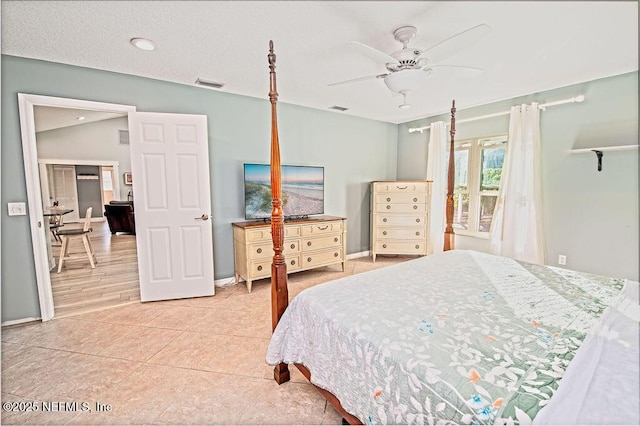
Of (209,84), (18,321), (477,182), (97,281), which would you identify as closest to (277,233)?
(209,84)

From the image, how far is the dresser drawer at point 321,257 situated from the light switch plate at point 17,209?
9.09 feet

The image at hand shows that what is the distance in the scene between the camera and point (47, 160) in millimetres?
6914

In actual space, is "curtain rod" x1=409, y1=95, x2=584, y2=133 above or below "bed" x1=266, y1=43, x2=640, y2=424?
above

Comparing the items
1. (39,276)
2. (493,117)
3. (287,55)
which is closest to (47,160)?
(39,276)

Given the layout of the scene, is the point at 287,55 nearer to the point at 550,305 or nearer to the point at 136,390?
the point at 550,305

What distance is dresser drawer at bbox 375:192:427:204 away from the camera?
14.5 ft

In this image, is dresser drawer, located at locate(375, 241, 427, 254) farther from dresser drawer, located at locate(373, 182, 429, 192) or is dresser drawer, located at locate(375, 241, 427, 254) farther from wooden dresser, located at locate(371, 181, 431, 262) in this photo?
dresser drawer, located at locate(373, 182, 429, 192)

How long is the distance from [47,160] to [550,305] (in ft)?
31.8

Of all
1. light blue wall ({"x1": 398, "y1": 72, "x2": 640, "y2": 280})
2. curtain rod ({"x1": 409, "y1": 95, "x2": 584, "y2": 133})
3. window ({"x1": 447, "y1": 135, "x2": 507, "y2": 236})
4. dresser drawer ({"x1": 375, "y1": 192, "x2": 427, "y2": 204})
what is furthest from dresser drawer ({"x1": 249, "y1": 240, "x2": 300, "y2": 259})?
light blue wall ({"x1": 398, "y1": 72, "x2": 640, "y2": 280})

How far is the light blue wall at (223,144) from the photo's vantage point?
8.17 ft

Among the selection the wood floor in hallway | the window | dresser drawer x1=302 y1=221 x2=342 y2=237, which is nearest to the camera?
the wood floor in hallway

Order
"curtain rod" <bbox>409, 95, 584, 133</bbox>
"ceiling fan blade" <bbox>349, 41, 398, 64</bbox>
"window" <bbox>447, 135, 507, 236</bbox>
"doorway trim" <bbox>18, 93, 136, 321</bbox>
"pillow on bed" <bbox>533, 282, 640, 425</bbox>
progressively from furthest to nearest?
"window" <bbox>447, 135, 507, 236</bbox> → "curtain rod" <bbox>409, 95, 584, 133</bbox> → "doorway trim" <bbox>18, 93, 136, 321</bbox> → "ceiling fan blade" <bbox>349, 41, 398, 64</bbox> → "pillow on bed" <bbox>533, 282, 640, 425</bbox>

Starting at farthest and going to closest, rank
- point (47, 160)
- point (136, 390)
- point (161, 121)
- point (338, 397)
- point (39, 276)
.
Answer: point (47, 160)
point (161, 121)
point (39, 276)
point (136, 390)
point (338, 397)

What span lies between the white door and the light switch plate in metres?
0.83
